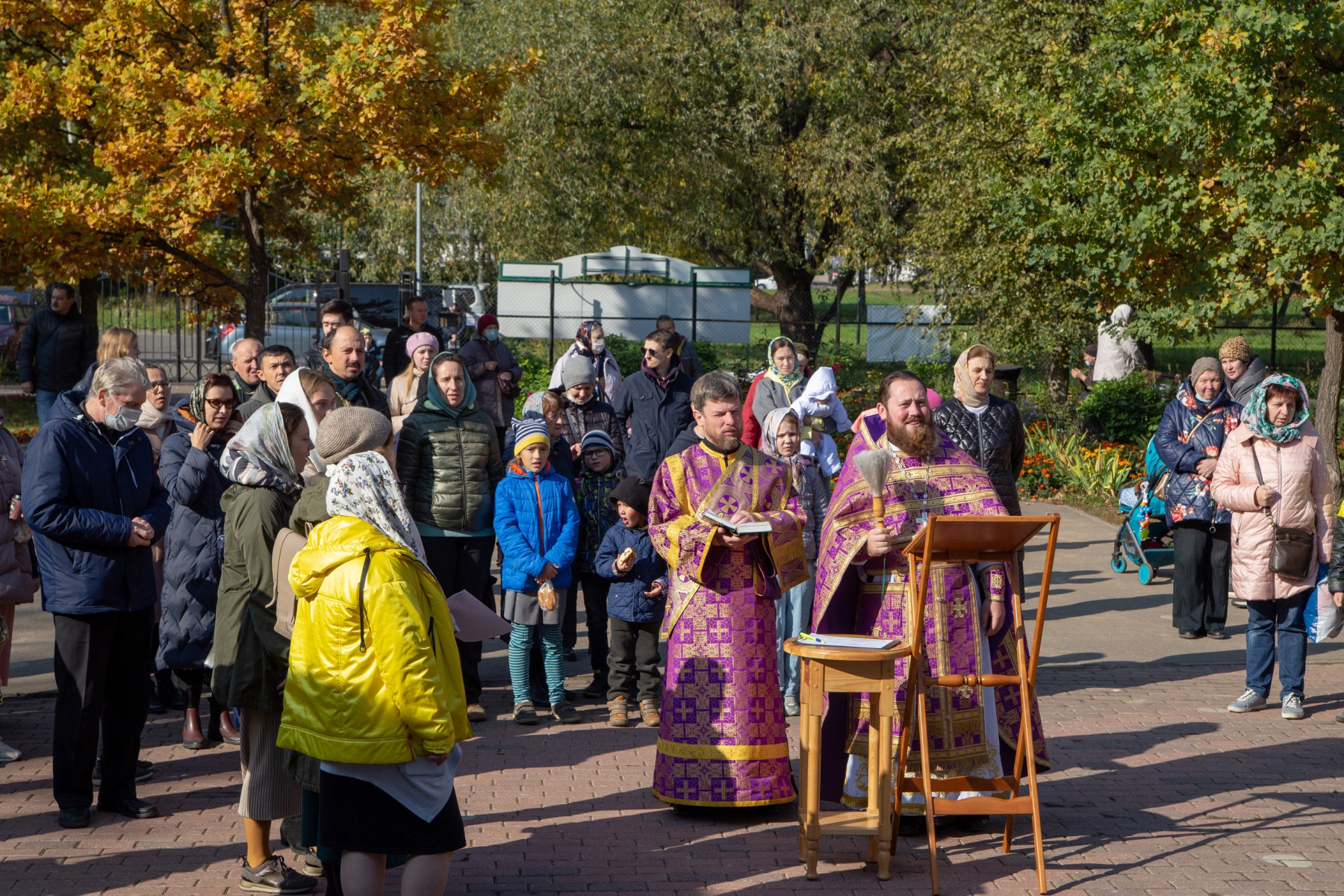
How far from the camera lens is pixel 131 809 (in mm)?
5719

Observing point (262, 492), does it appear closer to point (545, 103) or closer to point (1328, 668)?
point (1328, 668)

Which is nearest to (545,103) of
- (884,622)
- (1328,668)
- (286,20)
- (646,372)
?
(286,20)

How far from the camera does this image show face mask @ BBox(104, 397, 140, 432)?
5.52 m

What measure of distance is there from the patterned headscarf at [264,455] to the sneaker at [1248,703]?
5.61 m

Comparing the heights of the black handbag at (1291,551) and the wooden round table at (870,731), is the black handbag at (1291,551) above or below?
above

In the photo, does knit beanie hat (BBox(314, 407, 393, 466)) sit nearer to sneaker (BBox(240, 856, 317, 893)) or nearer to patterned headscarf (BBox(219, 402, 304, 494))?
patterned headscarf (BBox(219, 402, 304, 494))

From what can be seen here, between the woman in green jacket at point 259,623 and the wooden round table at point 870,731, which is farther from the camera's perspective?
the wooden round table at point 870,731

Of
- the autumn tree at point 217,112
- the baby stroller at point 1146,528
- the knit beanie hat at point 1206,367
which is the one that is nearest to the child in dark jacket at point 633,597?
the knit beanie hat at point 1206,367

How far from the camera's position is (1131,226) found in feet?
A: 45.4

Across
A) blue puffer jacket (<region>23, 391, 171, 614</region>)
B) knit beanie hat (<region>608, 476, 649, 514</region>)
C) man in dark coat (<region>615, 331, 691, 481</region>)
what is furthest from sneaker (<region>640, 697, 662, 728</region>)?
blue puffer jacket (<region>23, 391, 171, 614</region>)

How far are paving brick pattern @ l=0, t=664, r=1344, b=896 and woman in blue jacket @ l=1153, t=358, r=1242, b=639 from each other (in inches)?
77.3

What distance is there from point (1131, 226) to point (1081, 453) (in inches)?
118

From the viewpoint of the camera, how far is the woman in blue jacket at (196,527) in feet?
20.9

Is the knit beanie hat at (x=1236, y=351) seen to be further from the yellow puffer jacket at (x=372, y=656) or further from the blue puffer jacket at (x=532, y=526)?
the yellow puffer jacket at (x=372, y=656)
